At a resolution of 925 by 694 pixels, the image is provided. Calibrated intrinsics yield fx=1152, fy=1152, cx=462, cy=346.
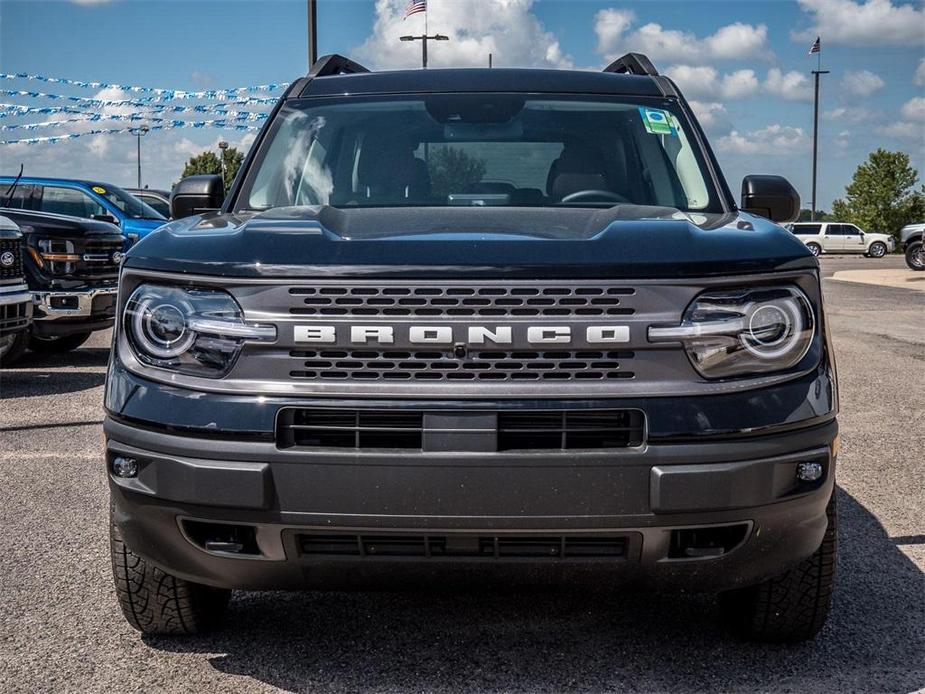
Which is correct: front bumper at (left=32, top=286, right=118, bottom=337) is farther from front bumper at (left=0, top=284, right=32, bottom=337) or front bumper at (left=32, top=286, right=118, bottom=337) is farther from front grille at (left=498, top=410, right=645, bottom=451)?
front grille at (left=498, top=410, right=645, bottom=451)

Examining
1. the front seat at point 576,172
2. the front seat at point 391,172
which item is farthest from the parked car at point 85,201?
the front seat at point 576,172

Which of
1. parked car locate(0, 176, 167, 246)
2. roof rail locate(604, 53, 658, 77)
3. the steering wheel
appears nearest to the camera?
the steering wheel

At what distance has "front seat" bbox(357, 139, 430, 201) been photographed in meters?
4.11

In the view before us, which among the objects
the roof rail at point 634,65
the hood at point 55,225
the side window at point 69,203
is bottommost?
the hood at point 55,225

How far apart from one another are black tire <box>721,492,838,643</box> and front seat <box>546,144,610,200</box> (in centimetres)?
150

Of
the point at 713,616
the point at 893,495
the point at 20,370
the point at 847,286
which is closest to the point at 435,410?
the point at 713,616

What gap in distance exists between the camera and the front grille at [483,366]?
9.20 ft

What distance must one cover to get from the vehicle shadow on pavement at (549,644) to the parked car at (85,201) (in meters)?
11.7

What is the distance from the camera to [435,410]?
277 centimetres

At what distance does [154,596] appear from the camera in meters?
3.35

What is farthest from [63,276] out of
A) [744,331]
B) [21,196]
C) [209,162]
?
[209,162]

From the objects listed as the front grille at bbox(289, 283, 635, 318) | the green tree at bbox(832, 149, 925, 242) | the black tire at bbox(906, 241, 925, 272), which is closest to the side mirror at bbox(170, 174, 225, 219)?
the front grille at bbox(289, 283, 635, 318)

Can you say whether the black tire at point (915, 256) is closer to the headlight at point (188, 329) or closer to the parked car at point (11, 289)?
the parked car at point (11, 289)

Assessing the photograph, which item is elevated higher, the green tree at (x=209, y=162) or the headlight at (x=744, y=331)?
the green tree at (x=209, y=162)
